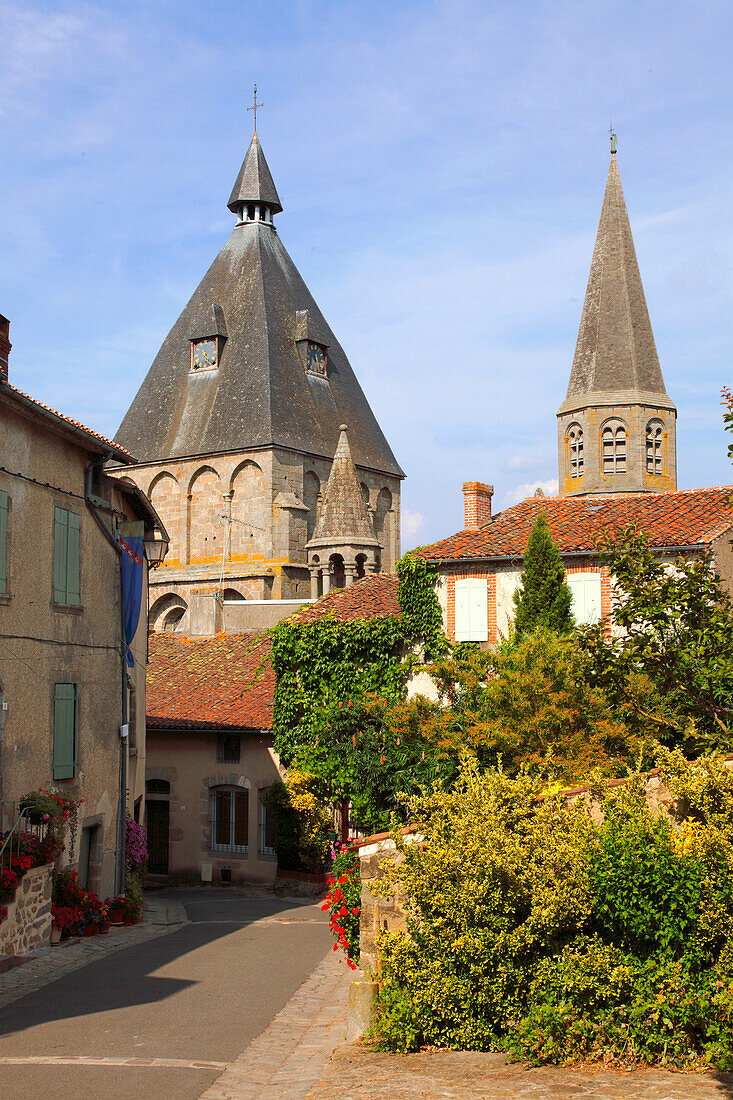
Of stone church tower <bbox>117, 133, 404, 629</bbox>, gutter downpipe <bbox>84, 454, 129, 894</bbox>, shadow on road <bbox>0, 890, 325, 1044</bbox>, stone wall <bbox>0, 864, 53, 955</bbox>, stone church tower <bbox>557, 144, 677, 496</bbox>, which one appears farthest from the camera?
stone church tower <bbox>557, 144, 677, 496</bbox>

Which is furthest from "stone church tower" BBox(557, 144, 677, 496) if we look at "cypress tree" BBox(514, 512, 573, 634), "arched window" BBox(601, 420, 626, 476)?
"cypress tree" BBox(514, 512, 573, 634)

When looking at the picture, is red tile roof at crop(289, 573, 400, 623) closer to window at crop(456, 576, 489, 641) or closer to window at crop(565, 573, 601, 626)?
window at crop(456, 576, 489, 641)

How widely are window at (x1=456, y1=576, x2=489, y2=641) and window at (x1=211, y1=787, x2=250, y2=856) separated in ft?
21.4

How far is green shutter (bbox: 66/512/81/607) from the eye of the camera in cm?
1598

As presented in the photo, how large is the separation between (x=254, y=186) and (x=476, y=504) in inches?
1225

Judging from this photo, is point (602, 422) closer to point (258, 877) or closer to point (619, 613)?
point (258, 877)

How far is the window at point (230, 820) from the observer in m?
23.5

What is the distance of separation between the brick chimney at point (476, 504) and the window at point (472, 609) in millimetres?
3962

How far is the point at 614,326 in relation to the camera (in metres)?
49.4

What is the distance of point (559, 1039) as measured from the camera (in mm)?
8055

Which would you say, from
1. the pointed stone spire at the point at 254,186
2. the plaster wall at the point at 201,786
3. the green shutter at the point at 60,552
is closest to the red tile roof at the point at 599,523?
the plaster wall at the point at 201,786

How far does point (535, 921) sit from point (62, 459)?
410 inches

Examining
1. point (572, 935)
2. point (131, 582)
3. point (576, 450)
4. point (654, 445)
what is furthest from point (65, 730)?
point (654, 445)

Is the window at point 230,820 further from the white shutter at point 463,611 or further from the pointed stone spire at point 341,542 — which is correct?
the pointed stone spire at point 341,542
